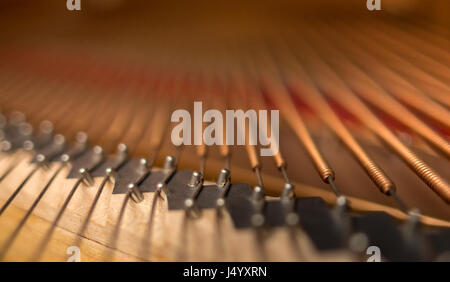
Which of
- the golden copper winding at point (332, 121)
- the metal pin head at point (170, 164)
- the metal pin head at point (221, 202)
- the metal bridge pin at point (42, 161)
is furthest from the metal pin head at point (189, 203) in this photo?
the metal bridge pin at point (42, 161)

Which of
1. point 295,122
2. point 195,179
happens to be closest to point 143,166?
point 195,179

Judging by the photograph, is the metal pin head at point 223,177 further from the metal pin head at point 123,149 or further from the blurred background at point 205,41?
the metal pin head at point 123,149

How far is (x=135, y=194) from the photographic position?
1.13 m

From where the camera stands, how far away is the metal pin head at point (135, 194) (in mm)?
1129

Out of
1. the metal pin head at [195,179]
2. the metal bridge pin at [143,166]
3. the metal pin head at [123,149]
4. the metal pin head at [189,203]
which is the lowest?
the metal pin head at [189,203]

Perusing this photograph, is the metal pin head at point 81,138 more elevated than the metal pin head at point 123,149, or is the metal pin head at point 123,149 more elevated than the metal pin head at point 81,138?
the metal pin head at point 81,138

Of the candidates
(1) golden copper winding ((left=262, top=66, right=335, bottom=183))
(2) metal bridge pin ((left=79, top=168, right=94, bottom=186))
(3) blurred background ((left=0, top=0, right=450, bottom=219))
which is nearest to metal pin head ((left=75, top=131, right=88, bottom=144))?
(3) blurred background ((left=0, top=0, right=450, bottom=219))

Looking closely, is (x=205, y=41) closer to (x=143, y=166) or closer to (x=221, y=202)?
(x=143, y=166)

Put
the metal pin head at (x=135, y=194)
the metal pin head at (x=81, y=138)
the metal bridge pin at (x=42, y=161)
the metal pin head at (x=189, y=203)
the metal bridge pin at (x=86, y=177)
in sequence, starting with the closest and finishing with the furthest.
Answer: the metal pin head at (x=189, y=203) < the metal pin head at (x=135, y=194) < the metal bridge pin at (x=86, y=177) < the metal bridge pin at (x=42, y=161) < the metal pin head at (x=81, y=138)

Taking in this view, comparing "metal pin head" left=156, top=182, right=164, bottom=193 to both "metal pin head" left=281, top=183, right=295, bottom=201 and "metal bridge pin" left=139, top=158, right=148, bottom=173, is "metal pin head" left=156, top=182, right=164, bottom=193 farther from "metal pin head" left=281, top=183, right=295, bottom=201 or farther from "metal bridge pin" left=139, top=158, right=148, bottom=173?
"metal pin head" left=281, top=183, right=295, bottom=201

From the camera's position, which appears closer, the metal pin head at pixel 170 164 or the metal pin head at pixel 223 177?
the metal pin head at pixel 223 177

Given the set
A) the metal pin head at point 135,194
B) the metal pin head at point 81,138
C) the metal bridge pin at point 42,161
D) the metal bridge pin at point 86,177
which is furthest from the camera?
the metal pin head at point 81,138

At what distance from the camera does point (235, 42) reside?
2518mm

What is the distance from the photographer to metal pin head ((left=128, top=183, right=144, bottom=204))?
1129 millimetres
